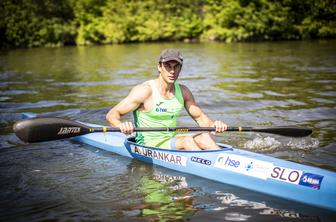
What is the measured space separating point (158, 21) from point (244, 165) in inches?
1954

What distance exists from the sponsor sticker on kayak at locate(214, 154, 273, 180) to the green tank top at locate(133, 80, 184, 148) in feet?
3.72

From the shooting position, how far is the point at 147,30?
174ft

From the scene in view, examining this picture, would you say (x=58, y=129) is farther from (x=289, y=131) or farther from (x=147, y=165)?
(x=289, y=131)

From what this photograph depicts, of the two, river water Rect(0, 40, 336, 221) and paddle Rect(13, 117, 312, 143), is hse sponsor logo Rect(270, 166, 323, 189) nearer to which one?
river water Rect(0, 40, 336, 221)

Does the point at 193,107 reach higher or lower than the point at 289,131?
higher

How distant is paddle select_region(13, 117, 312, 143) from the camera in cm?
634

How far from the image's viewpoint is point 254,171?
5.66 m

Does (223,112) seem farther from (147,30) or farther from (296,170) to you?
(147,30)

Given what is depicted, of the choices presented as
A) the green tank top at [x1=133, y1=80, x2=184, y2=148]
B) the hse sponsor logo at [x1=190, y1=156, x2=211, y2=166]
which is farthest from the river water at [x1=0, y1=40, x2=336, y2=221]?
the green tank top at [x1=133, y1=80, x2=184, y2=148]

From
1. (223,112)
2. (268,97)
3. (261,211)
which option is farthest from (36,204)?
(268,97)

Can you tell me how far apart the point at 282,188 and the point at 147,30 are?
162 feet

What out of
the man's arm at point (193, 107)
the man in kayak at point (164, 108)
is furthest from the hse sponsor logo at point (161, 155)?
the man's arm at point (193, 107)

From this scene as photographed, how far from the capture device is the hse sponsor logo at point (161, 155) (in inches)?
255

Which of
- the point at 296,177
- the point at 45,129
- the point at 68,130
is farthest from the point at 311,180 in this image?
the point at 45,129
